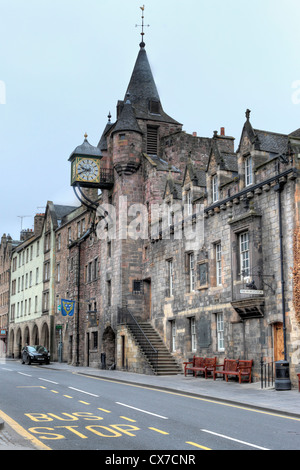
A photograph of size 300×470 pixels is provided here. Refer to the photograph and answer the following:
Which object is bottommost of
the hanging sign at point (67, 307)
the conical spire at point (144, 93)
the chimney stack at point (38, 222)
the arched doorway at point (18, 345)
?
the arched doorway at point (18, 345)

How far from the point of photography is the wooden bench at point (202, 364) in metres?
25.3

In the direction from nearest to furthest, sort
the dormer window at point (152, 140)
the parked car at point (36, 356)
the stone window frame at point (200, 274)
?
the stone window frame at point (200, 274)
the dormer window at point (152, 140)
the parked car at point (36, 356)

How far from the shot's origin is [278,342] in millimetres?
21844

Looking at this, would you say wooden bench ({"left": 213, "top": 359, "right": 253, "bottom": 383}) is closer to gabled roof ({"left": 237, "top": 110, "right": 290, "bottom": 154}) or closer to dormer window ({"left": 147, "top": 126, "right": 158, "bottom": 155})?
gabled roof ({"left": 237, "top": 110, "right": 290, "bottom": 154})

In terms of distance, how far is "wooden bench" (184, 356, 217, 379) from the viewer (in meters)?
25.3

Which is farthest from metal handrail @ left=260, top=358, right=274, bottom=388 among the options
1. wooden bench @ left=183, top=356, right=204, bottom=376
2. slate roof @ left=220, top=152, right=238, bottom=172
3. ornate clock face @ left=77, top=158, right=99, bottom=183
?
ornate clock face @ left=77, top=158, right=99, bottom=183

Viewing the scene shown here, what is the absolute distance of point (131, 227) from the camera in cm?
3597

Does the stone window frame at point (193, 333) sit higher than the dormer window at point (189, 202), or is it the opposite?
the dormer window at point (189, 202)

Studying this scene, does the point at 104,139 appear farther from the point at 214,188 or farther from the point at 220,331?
the point at 220,331

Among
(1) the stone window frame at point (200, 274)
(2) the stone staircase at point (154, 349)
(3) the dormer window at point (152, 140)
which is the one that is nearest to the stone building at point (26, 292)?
(3) the dormer window at point (152, 140)

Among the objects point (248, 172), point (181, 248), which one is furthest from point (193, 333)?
point (248, 172)

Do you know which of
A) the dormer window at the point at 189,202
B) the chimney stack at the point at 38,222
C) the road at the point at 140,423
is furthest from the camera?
the chimney stack at the point at 38,222

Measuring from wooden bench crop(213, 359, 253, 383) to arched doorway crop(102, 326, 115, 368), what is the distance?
13845 mm

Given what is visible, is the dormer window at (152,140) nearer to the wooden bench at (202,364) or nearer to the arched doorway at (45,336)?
the wooden bench at (202,364)
